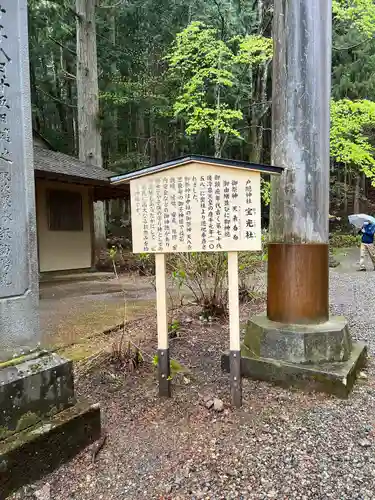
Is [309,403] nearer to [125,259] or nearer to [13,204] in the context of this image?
[13,204]

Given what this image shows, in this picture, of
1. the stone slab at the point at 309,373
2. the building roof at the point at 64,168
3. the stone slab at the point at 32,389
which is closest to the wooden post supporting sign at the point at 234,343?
→ the stone slab at the point at 309,373

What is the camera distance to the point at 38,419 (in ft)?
7.08

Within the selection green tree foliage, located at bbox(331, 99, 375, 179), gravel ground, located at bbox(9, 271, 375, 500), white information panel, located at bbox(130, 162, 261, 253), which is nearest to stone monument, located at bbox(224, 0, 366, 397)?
gravel ground, located at bbox(9, 271, 375, 500)

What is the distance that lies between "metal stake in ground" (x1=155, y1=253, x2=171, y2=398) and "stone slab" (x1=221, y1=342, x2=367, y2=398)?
2.52 ft

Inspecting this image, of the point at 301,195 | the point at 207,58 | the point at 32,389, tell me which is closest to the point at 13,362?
the point at 32,389

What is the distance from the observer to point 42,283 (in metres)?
8.60

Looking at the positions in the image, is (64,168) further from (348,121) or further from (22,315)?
(348,121)

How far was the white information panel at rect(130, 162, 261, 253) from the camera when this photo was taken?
8.82ft

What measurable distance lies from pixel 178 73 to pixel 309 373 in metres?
13.4

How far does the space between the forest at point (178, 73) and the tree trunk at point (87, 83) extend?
55 millimetres

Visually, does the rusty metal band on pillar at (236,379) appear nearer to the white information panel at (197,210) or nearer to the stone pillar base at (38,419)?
the white information panel at (197,210)

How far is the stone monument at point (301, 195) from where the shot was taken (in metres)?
3.23

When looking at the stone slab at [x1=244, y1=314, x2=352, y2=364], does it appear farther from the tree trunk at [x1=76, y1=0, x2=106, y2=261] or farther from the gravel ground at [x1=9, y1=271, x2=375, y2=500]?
the tree trunk at [x1=76, y1=0, x2=106, y2=261]

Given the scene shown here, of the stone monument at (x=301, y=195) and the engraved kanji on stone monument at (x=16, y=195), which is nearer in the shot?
the engraved kanji on stone monument at (x=16, y=195)
